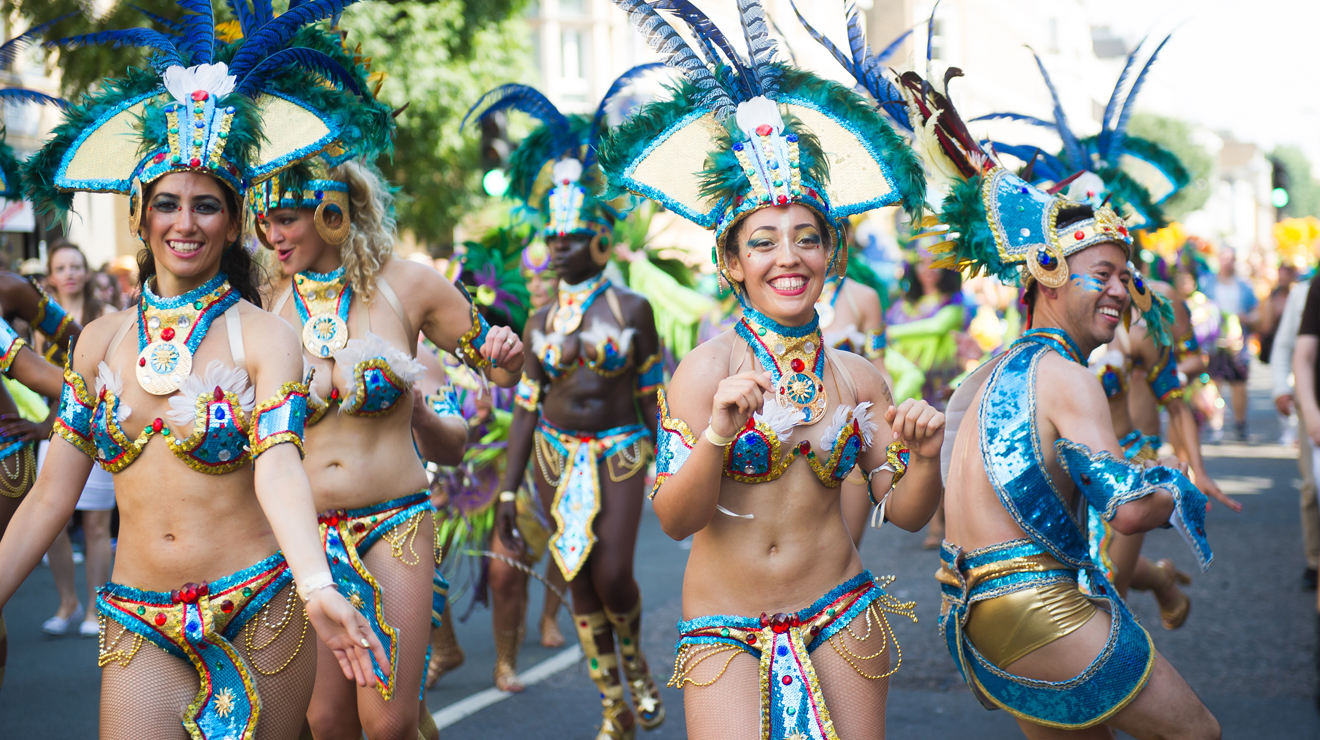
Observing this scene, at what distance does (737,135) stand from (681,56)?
0.86ft

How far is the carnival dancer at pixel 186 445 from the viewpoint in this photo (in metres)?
2.87

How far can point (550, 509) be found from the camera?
5453mm

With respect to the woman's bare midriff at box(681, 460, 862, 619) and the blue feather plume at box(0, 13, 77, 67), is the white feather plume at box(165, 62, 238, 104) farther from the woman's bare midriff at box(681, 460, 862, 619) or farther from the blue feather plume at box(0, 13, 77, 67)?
the woman's bare midriff at box(681, 460, 862, 619)

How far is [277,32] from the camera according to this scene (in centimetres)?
324

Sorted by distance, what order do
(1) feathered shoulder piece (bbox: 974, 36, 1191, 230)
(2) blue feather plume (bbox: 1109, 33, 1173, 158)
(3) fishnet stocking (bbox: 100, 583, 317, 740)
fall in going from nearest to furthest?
1. (3) fishnet stocking (bbox: 100, 583, 317, 740)
2. (2) blue feather plume (bbox: 1109, 33, 1173, 158)
3. (1) feathered shoulder piece (bbox: 974, 36, 1191, 230)

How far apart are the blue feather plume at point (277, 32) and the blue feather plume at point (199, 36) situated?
0.23 feet

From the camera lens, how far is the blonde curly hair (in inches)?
159

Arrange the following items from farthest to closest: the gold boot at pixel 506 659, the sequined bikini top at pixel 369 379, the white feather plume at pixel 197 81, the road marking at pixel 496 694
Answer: the gold boot at pixel 506 659
the road marking at pixel 496 694
the sequined bikini top at pixel 369 379
the white feather plume at pixel 197 81

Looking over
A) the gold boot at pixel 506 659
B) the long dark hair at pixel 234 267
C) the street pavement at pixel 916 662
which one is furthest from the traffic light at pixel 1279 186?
the long dark hair at pixel 234 267

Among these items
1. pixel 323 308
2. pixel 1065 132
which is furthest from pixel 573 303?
pixel 1065 132

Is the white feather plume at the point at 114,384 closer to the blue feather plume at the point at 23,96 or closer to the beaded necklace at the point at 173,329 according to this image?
the beaded necklace at the point at 173,329

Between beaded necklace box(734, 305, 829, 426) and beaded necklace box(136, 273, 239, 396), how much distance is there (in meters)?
1.36

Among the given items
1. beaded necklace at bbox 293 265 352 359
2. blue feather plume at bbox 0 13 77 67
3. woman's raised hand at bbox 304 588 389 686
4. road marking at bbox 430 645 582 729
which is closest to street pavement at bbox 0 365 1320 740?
road marking at bbox 430 645 582 729

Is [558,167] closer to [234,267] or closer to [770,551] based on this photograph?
[234,267]
